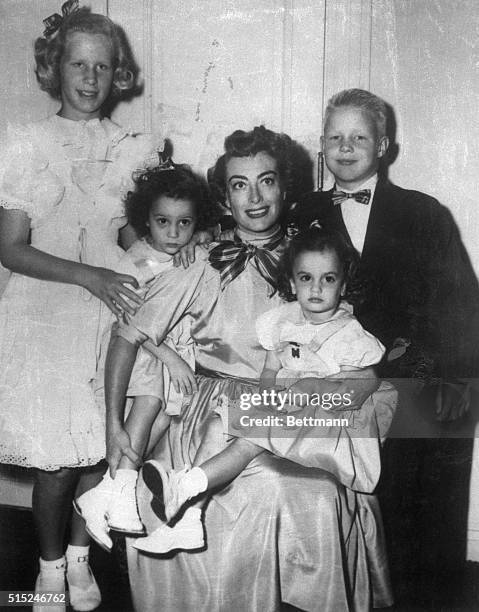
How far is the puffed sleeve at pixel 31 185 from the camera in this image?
175cm

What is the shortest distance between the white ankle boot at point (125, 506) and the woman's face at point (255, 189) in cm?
77

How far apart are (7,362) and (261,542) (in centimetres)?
88

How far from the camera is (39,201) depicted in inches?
68.9

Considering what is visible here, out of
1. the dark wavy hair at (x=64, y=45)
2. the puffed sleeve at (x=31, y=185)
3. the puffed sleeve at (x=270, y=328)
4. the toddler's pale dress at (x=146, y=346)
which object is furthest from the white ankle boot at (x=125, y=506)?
the dark wavy hair at (x=64, y=45)

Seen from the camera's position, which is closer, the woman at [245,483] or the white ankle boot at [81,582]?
the woman at [245,483]

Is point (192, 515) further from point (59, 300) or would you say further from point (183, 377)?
point (59, 300)

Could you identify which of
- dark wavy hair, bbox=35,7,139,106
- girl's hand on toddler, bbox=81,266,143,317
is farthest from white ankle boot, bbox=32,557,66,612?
dark wavy hair, bbox=35,7,139,106

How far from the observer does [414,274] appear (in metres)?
1.80

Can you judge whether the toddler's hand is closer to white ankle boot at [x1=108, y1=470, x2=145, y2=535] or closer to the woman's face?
the woman's face

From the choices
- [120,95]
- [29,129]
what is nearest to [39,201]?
[29,129]

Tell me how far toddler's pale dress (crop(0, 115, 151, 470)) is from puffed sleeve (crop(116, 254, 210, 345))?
0.43ft

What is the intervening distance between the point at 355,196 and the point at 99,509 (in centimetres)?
114

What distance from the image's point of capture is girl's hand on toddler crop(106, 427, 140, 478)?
67.6 inches

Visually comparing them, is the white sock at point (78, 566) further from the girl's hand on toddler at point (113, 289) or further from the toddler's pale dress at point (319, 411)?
the girl's hand on toddler at point (113, 289)
